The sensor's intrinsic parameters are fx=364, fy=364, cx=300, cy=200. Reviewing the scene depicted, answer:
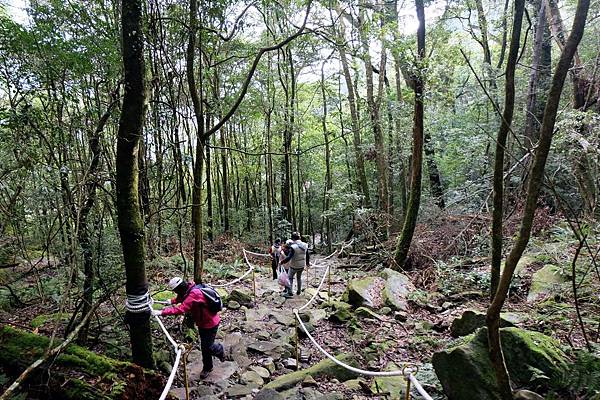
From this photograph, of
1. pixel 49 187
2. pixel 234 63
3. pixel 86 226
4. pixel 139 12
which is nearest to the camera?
pixel 139 12

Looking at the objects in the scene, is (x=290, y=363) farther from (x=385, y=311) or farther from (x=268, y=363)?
(x=385, y=311)

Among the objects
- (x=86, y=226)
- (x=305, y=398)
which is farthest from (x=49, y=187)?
(x=305, y=398)

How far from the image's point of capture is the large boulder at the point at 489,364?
12.5 ft

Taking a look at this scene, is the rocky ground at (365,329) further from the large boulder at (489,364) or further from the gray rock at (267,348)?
the large boulder at (489,364)

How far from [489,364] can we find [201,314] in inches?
151

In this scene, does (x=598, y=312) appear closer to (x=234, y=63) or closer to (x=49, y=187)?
(x=49, y=187)

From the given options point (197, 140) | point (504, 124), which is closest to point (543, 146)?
point (504, 124)

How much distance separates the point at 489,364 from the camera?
3900 millimetres

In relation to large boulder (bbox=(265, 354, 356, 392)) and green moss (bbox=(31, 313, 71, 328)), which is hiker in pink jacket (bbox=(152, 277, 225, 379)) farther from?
green moss (bbox=(31, 313, 71, 328))

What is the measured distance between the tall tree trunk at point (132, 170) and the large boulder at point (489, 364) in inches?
139

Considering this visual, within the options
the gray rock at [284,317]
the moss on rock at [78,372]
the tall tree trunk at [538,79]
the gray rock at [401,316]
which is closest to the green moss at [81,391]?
the moss on rock at [78,372]

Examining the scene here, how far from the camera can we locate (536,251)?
847cm

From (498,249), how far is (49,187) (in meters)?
6.31

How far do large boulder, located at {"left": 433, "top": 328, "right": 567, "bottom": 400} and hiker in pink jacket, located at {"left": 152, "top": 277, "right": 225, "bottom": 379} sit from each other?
3198 mm
